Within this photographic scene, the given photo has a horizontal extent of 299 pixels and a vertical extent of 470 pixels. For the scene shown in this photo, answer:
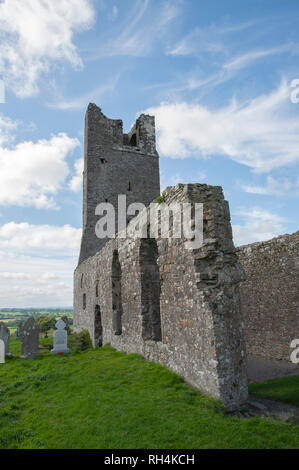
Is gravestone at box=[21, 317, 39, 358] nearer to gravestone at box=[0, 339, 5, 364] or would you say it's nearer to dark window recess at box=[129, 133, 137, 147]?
gravestone at box=[0, 339, 5, 364]

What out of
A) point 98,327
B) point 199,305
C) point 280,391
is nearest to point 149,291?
point 199,305

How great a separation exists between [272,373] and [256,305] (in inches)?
139

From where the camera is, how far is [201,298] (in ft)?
16.9

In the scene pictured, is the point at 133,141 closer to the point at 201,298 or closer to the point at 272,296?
the point at 272,296

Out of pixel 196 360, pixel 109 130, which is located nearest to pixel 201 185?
pixel 196 360

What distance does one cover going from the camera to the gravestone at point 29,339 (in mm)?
10445

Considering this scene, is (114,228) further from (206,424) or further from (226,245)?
(206,424)

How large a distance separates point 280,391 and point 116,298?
19.6 feet

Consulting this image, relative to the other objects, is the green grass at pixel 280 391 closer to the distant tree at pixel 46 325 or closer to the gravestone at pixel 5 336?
the gravestone at pixel 5 336

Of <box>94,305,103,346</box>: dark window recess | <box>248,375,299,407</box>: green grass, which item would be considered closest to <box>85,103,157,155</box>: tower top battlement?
<box>94,305,103,346</box>: dark window recess

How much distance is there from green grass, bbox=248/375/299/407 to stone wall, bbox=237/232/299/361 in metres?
4.26

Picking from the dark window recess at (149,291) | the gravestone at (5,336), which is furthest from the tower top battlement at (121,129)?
the dark window recess at (149,291)

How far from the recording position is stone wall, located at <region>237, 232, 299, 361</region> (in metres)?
11.5

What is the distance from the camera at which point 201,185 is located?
5738mm
